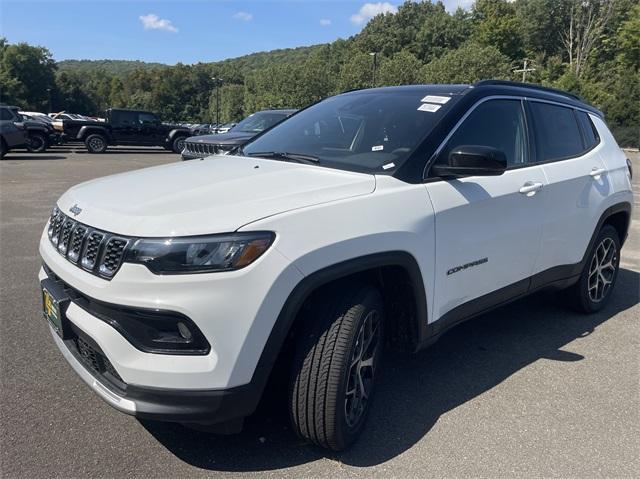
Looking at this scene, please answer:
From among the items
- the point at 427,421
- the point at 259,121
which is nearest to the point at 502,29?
the point at 259,121

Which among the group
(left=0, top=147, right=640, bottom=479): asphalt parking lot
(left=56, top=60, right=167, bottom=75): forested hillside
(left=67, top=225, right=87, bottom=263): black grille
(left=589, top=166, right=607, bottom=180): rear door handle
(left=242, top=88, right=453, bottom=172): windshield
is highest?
(left=56, top=60, right=167, bottom=75): forested hillside

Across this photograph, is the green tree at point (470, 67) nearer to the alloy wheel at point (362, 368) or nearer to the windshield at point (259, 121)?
the windshield at point (259, 121)

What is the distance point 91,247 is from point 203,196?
1.72ft

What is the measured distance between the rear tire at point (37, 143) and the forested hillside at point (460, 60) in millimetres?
37139

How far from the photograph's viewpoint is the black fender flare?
2195mm

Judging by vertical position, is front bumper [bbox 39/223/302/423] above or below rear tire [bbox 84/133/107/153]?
above

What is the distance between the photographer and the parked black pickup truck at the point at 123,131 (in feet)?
72.7

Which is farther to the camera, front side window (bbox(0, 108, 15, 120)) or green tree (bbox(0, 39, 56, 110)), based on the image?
green tree (bbox(0, 39, 56, 110))

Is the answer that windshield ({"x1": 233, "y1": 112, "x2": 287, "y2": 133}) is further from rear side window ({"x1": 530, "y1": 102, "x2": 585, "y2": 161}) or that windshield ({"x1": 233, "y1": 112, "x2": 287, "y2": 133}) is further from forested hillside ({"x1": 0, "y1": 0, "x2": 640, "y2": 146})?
forested hillside ({"x1": 0, "y1": 0, "x2": 640, "y2": 146})

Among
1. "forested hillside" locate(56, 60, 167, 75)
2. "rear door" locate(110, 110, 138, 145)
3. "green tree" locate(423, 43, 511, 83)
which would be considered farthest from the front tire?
"forested hillside" locate(56, 60, 167, 75)

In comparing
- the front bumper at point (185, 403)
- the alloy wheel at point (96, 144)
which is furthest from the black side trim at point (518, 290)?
the alloy wheel at point (96, 144)

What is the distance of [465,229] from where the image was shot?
2947mm

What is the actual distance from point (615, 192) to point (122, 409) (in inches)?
162

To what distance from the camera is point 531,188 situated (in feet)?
11.3
